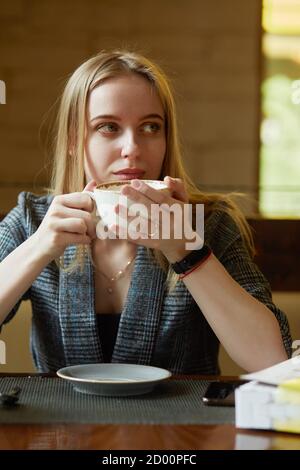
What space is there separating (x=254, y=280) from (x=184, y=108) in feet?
10.4

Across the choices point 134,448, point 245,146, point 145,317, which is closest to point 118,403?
point 134,448

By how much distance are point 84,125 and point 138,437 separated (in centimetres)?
82

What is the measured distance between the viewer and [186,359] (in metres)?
1.52

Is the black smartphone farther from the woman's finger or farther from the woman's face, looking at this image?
the woman's face

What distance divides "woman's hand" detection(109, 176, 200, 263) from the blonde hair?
0.24m

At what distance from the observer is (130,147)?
1.45 meters

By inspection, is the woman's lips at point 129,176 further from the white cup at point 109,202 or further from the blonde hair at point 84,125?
the white cup at point 109,202

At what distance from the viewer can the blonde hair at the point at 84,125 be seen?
1560 mm

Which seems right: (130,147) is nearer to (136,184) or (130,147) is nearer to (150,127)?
(150,127)

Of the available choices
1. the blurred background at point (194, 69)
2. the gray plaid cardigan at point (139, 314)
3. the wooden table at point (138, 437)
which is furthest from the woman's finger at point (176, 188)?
the blurred background at point (194, 69)

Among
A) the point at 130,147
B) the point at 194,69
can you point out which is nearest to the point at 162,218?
the point at 130,147

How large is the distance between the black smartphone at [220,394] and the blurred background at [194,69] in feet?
11.3

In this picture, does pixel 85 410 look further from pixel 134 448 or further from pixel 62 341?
pixel 62 341

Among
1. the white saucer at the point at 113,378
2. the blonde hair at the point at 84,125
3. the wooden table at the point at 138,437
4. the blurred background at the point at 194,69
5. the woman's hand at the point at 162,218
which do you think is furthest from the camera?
the blurred background at the point at 194,69
